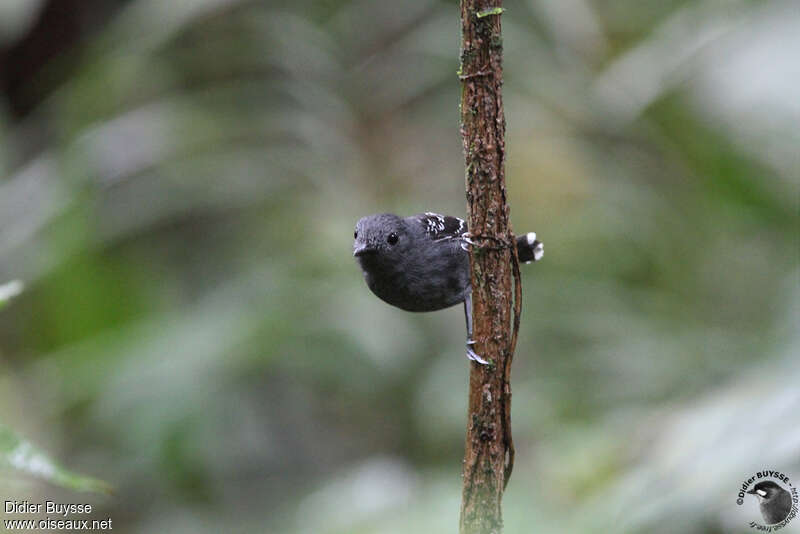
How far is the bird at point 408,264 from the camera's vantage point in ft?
11.8

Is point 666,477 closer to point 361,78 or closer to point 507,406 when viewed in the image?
point 507,406

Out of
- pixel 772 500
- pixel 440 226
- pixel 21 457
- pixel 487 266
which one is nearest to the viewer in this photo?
pixel 21 457

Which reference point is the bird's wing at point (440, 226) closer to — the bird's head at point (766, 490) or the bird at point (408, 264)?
the bird at point (408, 264)

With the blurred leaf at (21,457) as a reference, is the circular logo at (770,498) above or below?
above

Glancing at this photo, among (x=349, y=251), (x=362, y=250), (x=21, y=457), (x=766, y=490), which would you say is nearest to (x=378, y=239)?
(x=362, y=250)

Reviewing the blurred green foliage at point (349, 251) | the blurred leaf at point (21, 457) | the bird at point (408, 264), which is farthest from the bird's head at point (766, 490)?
the blurred leaf at point (21, 457)

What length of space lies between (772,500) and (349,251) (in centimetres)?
349

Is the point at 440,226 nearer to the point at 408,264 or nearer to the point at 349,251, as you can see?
the point at 408,264

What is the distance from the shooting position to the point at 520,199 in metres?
6.40

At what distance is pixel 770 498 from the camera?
264cm

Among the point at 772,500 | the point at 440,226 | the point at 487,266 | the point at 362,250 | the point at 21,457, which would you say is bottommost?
the point at 21,457

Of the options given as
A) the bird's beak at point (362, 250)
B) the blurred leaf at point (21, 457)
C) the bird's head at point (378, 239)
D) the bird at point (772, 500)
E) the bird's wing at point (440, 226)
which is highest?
the bird's wing at point (440, 226)

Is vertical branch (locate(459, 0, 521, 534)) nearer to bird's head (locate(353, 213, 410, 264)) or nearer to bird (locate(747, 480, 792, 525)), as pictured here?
bird (locate(747, 480, 792, 525))

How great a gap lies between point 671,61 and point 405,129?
2.31 metres
